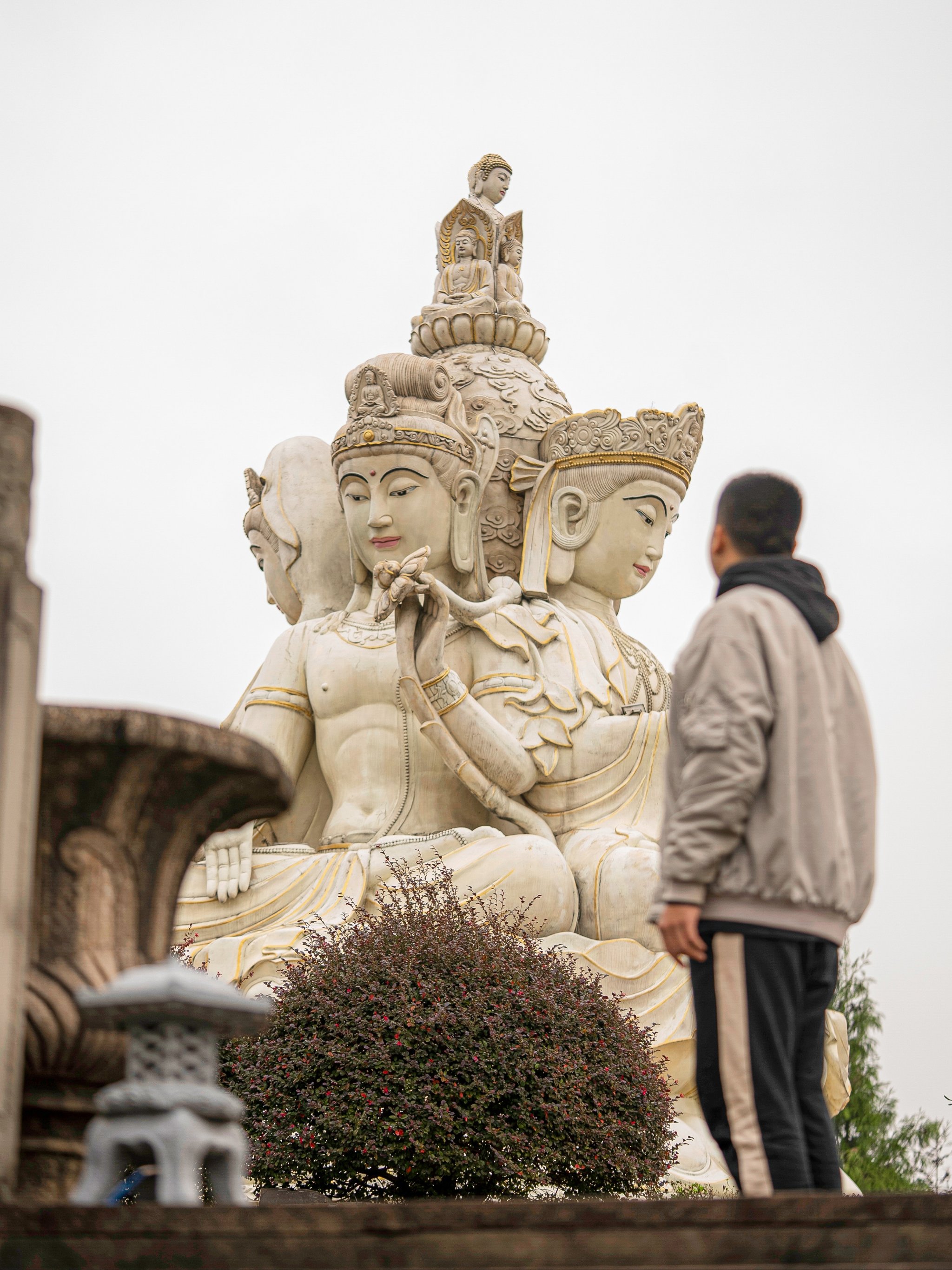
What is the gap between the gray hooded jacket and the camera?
3.36 meters

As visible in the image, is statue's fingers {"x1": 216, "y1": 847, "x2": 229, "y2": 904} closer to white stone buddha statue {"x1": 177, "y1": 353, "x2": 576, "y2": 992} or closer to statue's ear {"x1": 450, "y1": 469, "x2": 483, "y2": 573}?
white stone buddha statue {"x1": 177, "y1": 353, "x2": 576, "y2": 992}

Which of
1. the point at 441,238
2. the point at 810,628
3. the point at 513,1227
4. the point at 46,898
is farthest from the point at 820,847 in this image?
the point at 441,238

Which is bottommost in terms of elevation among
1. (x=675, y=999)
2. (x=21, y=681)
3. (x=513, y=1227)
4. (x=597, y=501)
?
(x=513, y=1227)

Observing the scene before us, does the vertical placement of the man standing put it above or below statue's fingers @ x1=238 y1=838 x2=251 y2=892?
below

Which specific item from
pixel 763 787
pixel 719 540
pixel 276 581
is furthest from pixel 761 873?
pixel 276 581

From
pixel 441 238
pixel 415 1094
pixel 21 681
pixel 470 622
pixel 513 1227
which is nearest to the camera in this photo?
pixel 513 1227

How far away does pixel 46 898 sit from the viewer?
3.37 metres

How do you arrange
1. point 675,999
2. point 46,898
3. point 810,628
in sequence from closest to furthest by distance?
point 46,898
point 810,628
point 675,999

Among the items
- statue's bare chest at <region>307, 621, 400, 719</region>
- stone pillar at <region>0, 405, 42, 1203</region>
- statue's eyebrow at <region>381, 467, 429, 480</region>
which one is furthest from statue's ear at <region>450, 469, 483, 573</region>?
stone pillar at <region>0, 405, 42, 1203</region>

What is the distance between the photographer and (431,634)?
10.3m

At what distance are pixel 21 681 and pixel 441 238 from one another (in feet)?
35.9

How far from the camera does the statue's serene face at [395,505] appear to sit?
11.4 metres

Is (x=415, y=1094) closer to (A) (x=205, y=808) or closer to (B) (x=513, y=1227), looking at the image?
(A) (x=205, y=808)

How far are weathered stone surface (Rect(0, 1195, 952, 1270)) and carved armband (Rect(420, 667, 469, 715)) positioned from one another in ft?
25.9
